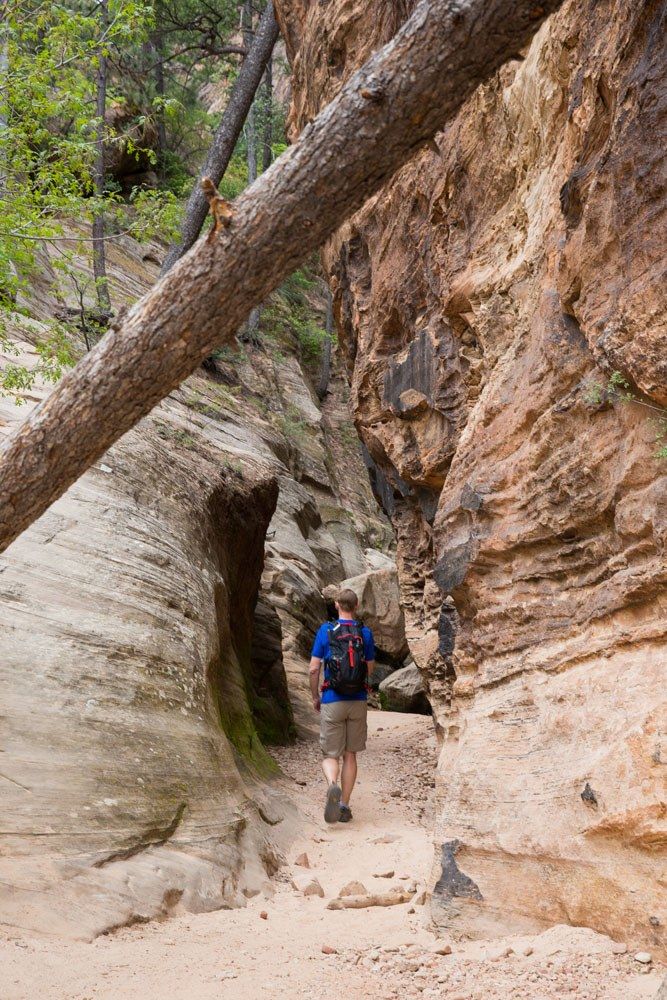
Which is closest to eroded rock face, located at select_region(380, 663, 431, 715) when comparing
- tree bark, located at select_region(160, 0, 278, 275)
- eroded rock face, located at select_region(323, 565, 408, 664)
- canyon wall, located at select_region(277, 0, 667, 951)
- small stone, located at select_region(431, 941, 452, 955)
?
eroded rock face, located at select_region(323, 565, 408, 664)

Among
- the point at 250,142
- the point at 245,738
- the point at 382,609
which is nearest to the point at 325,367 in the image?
the point at 250,142

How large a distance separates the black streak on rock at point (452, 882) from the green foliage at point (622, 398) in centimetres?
276

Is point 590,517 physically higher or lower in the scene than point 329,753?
higher

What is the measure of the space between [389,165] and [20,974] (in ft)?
13.9

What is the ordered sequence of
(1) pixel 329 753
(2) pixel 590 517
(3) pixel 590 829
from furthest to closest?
(1) pixel 329 753 → (2) pixel 590 517 → (3) pixel 590 829

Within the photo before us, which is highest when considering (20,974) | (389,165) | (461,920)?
(389,165)

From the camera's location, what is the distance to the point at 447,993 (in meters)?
3.75

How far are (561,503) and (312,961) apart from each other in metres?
3.13

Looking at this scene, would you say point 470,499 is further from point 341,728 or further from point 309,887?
point 309,887

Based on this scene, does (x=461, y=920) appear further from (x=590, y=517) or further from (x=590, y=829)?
(x=590, y=517)

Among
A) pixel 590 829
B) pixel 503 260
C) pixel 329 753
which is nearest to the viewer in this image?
pixel 590 829

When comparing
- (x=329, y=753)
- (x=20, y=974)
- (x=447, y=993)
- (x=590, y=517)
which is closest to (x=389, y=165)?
(x=590, y=517)

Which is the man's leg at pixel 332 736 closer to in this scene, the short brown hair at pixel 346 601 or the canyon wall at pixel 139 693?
the canyon wall at pixel 139 693

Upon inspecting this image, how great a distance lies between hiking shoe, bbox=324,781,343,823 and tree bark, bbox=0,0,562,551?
458cm
